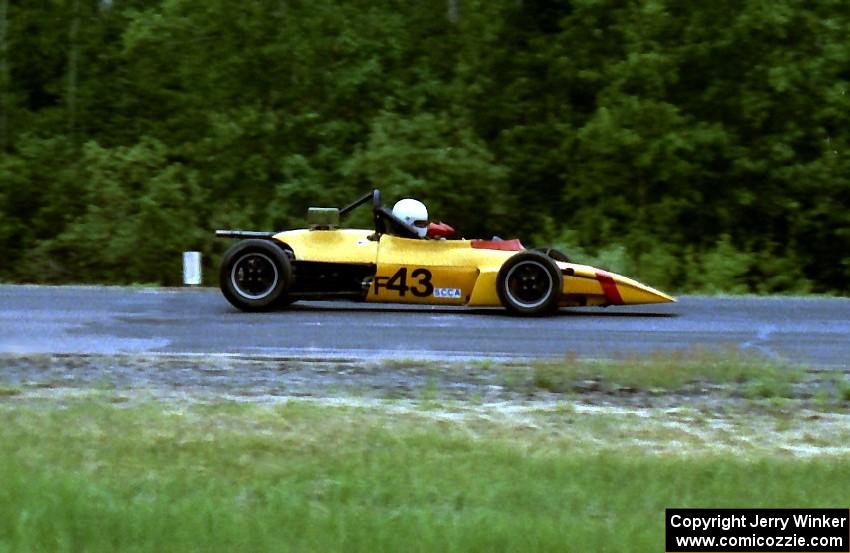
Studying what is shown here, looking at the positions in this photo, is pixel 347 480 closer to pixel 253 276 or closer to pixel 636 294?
pixel 636 294

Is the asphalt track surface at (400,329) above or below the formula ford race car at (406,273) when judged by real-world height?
below

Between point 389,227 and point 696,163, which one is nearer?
point 389,227

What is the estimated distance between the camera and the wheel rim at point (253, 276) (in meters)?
15.0

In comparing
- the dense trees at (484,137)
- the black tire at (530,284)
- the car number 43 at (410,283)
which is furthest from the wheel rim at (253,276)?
the dense trees at (484,137)

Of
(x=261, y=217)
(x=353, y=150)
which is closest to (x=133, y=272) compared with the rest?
(x=261, y=217)

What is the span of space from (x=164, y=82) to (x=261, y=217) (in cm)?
708

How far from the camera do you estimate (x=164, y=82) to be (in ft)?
107

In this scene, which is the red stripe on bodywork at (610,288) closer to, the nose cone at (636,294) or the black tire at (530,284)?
the nose cone at (636,294)

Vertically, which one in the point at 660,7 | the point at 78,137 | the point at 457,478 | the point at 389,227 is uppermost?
the point at 660,7

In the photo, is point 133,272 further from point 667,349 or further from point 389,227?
point 667,349

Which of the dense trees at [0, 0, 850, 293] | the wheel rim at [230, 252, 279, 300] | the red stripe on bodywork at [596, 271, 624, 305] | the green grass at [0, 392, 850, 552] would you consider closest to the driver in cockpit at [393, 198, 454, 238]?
the wheel rim at [230, 252, 279, 300]

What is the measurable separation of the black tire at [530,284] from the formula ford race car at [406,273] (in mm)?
10

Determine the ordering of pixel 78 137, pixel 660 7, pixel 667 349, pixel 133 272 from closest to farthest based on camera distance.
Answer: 1. pixel 667 349
2. pixel 133 272
3. pixel 660 7
4. pixel 78 137

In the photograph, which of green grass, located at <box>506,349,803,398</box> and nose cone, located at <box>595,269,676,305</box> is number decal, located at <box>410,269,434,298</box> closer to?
nose cone, located at <box>595,269,676,305</box>
